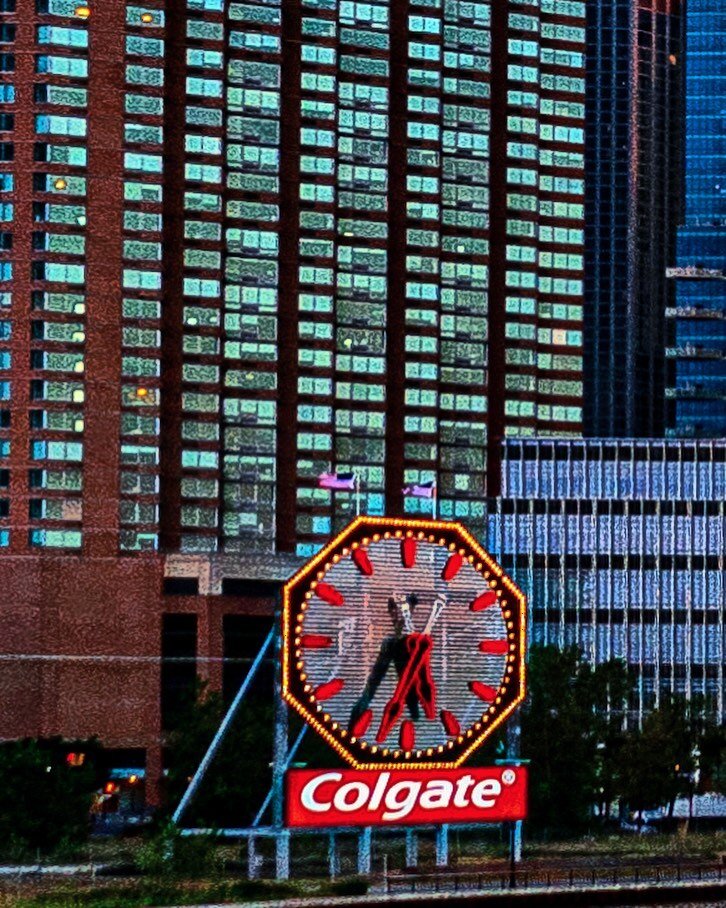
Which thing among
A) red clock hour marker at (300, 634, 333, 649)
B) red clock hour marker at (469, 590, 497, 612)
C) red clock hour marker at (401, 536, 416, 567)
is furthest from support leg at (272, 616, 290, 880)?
red clock hour marker at (469, 590, 497, 612)

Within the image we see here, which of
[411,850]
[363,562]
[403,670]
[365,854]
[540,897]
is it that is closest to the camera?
[540,897]

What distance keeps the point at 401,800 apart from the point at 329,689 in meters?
5.91

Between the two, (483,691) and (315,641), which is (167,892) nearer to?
(315,641)

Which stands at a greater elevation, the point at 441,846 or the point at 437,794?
the point at 437,794

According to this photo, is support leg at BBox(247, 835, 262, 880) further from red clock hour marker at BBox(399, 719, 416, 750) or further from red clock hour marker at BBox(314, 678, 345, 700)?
red clock hour marker at BBox(399, 719, 416, 750)

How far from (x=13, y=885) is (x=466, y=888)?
19116 mm

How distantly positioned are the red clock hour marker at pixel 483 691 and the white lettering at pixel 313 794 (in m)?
8.83

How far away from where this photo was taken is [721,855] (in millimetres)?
143375

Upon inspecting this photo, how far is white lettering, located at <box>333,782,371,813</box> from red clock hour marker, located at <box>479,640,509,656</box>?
30.2 ft

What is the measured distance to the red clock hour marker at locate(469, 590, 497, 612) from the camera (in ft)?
408

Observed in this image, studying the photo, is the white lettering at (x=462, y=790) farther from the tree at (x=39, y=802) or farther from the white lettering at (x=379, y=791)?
the tree at (x=39, y=802)

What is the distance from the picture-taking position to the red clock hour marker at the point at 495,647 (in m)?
124

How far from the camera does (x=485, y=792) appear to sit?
12338 centimetres

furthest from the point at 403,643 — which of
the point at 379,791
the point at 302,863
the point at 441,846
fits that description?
the point at 302,863
